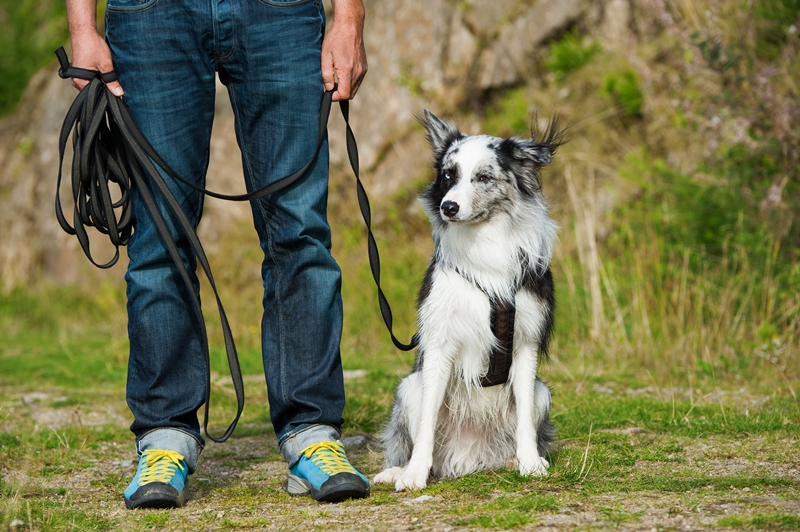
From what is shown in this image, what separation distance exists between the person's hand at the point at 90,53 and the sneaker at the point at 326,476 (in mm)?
1556

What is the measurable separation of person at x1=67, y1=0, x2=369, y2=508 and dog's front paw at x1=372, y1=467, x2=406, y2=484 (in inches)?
10.4

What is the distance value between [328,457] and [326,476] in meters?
0.08

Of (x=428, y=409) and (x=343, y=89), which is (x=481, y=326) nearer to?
(x=428, y=409)

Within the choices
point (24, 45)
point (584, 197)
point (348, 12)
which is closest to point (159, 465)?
point (348, 12)

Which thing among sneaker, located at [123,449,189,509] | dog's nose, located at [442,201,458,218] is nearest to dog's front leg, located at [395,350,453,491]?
dog's nose, located at [442,201,458,218]

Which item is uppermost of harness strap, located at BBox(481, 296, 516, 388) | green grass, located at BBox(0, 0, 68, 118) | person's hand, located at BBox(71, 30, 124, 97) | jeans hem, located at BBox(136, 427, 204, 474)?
green grass, located at BBox(0, 0, 68, 118)

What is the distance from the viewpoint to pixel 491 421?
134 inches

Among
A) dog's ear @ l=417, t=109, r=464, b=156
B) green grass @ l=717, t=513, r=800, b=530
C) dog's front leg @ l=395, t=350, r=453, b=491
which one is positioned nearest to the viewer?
green grass @ l=717, t=513, r=800, b=530

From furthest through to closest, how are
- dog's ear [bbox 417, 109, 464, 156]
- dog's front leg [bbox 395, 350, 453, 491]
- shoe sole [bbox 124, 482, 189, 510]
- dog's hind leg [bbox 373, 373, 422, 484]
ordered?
1. dog's ear [bbox 417, 109, 464, 156]
2. dog's hind leg [bbox 373, 373, 422, 484]
3. dog's front leg [bbox 395, 350, 453, 491]
4. shoe sole [bbox 124, 482, 189, 510]

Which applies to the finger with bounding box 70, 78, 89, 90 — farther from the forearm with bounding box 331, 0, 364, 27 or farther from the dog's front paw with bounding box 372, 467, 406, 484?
the dog's front paw with bounding box 372, 467, 406, 484

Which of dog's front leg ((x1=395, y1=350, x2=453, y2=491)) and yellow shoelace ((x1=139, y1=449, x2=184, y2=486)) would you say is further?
dog's front leg ((x1=395, y1=350, x2=453, y2=491))

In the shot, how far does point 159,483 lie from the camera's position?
9.29 feet

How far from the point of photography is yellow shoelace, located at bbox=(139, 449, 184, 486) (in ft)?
9.38

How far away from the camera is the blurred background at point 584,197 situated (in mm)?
5699
